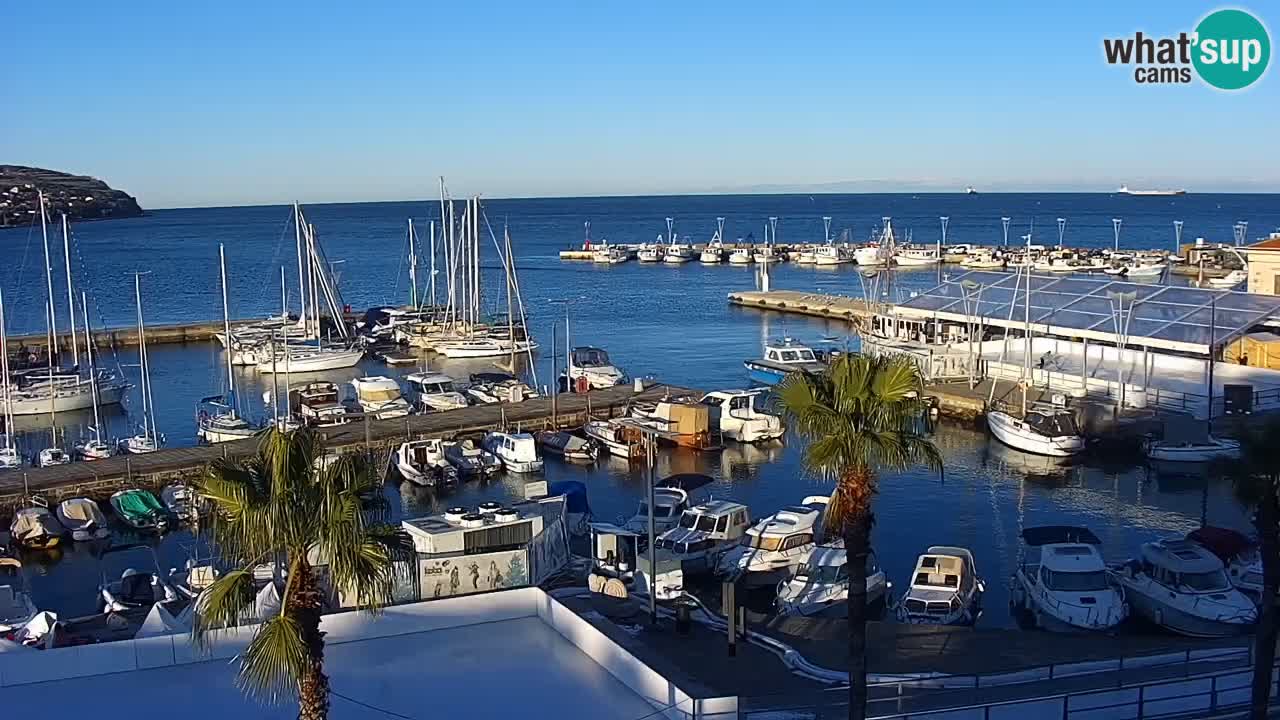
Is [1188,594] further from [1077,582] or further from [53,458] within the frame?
[53,458]

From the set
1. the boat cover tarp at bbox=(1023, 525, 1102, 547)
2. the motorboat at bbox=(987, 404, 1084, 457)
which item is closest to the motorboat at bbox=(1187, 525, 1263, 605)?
the boat cover tarp at bbox=(1023, 525, 1102, 547)

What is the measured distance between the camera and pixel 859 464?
12195mm

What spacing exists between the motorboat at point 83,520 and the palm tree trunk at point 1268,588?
28744mm

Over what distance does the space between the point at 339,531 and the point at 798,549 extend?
1800 centimetres

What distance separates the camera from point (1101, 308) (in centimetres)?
4809

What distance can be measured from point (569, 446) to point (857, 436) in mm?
29013

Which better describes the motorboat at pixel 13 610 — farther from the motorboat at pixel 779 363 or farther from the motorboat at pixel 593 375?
the motorboat at pixel 779 363

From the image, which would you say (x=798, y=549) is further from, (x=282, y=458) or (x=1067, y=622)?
(x=282, y=458)

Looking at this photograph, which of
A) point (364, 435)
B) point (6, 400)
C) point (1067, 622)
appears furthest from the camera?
point (6, 400)

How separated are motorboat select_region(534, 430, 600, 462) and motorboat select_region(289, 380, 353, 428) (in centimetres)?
763

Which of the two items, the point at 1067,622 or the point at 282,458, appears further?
the point at 1067,622

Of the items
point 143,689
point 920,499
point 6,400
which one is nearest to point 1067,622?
point 920,499

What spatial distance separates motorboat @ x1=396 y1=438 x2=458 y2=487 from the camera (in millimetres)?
37531

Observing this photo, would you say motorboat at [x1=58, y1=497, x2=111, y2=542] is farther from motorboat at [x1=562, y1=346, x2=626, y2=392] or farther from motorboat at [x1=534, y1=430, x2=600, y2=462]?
motorboat at [x1=562, y1=346, x2=626, y2=392]
